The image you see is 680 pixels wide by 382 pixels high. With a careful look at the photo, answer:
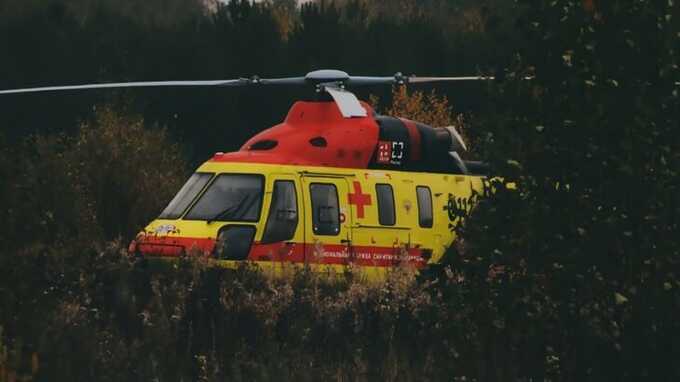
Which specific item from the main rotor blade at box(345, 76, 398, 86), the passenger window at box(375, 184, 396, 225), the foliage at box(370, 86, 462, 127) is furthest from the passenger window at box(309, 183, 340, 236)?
the foliage at box(370, 86, 462, 127)

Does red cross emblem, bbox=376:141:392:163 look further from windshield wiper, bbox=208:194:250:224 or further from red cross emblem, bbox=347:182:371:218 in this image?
windshield wiper, bbox=208:194:250:224

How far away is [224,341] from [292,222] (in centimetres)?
601

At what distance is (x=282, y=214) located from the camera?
862 inches

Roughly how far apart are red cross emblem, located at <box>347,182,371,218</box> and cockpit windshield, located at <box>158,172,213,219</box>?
5.88ft

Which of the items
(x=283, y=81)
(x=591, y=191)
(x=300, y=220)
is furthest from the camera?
(x=283, y=81)

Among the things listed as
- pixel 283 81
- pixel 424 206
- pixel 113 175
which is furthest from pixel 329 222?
pixel 113 175

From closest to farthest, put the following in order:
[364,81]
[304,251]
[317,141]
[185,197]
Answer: [304,251] → [185,197] → [317,141] → [364,81]

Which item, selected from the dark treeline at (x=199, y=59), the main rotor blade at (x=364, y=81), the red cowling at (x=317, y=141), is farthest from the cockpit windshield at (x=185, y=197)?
the dark treeline at (x=199, y=59)

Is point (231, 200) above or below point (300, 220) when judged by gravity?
above

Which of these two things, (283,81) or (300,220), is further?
(283,81)

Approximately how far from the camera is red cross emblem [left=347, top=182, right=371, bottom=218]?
73.7 feet

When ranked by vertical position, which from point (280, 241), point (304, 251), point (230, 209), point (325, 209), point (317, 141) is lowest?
point (304, 251)

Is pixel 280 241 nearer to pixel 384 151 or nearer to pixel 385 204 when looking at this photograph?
pixel 385 204

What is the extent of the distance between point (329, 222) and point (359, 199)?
0.55 meters
